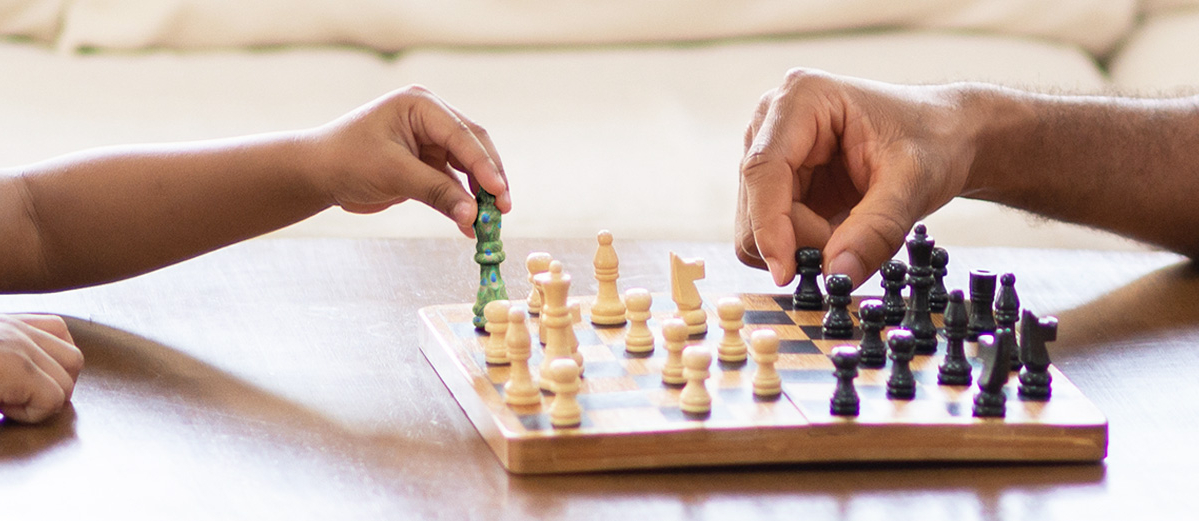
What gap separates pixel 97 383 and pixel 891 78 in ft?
5.25

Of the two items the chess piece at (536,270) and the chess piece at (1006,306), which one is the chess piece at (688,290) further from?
the chess piece at (1006,306)

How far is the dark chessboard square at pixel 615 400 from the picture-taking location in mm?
907

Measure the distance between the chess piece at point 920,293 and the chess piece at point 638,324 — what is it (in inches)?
9.0

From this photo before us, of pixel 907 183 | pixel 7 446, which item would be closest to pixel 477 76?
pixel 907 183

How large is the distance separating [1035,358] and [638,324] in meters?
0.33

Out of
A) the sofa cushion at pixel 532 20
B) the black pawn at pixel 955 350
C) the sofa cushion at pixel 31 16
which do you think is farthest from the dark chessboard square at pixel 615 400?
the sofa cushion at pixel 31 16

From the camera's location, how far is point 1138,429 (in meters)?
0.92

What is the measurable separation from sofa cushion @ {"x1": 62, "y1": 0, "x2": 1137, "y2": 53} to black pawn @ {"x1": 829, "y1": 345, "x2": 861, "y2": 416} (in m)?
1.66

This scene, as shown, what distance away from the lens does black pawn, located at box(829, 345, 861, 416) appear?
2.85 ft

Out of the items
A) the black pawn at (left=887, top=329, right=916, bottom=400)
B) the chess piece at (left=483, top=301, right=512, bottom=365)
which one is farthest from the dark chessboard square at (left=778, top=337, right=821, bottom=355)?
the chess piece at (left=483, top=301, right=512, bottom=365)

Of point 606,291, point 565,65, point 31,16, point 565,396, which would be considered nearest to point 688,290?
point 606,291

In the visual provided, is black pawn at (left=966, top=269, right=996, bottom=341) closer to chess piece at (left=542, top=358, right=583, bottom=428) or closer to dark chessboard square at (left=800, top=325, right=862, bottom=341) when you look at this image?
dark chessboard square at (left=800, top=325, right=862, bottom=341)

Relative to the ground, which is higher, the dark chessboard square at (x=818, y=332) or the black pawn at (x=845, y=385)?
the black pawn at (x=845, y=385)

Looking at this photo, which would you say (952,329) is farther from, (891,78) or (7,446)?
(891,78)
